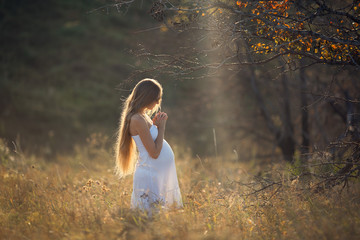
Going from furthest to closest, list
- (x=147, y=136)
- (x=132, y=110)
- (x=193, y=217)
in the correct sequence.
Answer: (x=132, y=110)
(x=147, y=136)
(x=193, y=217)

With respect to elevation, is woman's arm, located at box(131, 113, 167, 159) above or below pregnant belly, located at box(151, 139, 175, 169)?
above

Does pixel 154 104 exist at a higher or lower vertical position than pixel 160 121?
higher

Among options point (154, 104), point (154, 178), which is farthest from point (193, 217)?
point (154, 104)

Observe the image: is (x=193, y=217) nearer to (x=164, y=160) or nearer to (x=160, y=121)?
(x=164, y=160)

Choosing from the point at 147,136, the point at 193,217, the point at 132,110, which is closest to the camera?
the point at 193,217

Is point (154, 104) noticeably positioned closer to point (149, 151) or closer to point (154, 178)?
point (149, 151)

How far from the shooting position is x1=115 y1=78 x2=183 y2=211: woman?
3590 millimetres

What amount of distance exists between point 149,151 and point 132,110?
1.51ft

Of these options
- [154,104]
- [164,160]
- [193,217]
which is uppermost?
[154,104]

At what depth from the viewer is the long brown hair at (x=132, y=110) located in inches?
144

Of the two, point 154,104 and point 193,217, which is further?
point 154,104

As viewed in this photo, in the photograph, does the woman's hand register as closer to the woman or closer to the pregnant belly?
the woman

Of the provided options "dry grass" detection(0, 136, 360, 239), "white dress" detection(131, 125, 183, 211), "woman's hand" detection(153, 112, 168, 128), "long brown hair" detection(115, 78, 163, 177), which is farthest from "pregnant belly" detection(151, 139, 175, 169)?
"dry grass" detection(0, 136, 360, 239)

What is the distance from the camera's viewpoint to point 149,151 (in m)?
3.59
